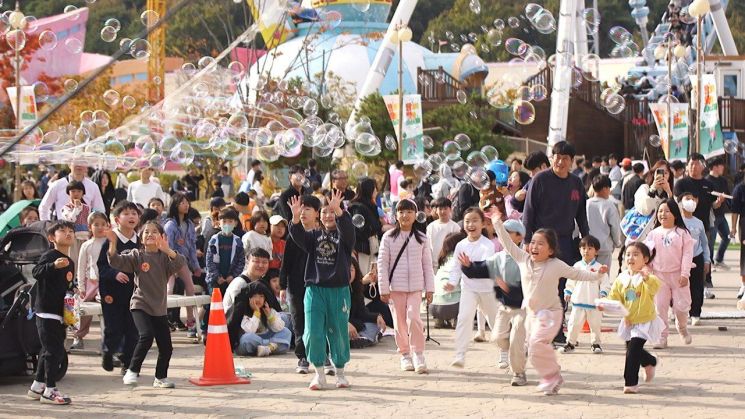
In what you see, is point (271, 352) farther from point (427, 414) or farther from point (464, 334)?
point (427, 414)

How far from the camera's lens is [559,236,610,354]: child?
34.5ft

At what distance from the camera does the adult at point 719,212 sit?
49.6 ft

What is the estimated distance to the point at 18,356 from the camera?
357 inches

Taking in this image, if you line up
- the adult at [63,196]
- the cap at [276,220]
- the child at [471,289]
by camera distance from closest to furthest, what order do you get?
the child at [471,289] → the cap at [276,220] → the adult at [63,196]

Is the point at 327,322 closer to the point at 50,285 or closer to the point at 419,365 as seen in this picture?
the point at 419,365

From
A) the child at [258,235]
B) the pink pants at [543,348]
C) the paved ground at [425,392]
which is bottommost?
the paved ground at [425,392]

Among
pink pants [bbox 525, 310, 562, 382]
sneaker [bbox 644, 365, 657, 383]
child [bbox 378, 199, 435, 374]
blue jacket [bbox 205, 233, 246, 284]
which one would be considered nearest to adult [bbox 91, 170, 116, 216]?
blue jacket [bbox 205, 233, 246, 284]

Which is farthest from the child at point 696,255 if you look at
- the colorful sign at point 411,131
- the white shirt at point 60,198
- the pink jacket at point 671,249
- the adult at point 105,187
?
the colorful sign at point 411,131

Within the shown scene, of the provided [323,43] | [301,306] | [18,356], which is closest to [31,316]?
[18,356]

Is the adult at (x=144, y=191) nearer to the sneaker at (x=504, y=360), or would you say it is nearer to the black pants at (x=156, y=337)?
the black pants at (x=156, y=337)

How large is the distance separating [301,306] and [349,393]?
1.08 meters

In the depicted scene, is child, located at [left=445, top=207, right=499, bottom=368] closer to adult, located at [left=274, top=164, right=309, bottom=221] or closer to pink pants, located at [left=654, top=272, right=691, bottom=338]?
pink pants, located at [left=654, top=272, right=691, bottom=338]

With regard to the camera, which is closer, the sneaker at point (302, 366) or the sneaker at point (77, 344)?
the sneaker at point (302, 366)

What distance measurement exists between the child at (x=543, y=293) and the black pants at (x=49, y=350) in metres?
3.03
